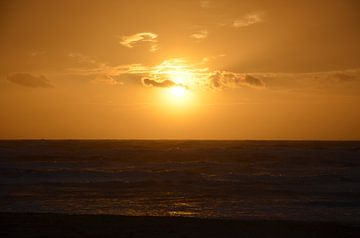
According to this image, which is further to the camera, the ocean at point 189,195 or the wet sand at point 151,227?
the ocean at point 189,195

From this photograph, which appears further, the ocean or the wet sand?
the ocean

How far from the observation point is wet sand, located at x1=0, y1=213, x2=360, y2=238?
1436cm

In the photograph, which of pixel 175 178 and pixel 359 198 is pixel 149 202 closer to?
pixel 359 198

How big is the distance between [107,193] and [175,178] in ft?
30.0

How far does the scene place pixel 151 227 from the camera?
15266 mm

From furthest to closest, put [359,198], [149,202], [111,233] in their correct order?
1. [359,198]
2. [149,202]
3. [111,233]

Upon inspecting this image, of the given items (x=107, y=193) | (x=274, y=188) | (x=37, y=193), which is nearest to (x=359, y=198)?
(x=274, y=188)

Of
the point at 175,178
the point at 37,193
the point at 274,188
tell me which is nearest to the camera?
the point at 37,193

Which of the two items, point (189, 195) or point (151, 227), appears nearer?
point (151, 227)

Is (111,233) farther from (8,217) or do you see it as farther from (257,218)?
(257,218)

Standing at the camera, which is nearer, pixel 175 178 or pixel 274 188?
pixel 274 188

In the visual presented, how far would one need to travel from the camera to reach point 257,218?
17250 millimetres

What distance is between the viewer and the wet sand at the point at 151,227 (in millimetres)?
14359

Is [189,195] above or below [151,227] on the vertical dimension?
above
